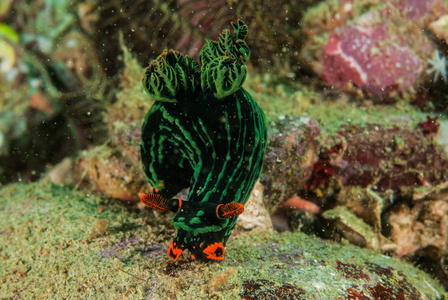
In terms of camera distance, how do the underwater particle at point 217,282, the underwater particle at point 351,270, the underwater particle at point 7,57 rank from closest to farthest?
the underwater particle at point 217,282
the underwater particle at point 351,270
the underwater particle at point 7,57

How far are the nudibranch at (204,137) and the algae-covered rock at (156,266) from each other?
0.92 feet

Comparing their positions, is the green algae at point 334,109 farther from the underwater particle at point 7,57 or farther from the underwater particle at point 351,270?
the underwater particle at point 7,57

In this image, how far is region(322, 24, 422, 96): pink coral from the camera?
17.4ft

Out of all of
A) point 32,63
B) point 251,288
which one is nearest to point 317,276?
point 251,288

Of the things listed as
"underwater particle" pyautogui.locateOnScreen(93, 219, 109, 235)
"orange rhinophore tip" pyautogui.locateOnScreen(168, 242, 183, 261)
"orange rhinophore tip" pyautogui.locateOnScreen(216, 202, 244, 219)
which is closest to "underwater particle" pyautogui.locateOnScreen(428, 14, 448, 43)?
"orange rhinophore tip" pyautogui.locateOnScreen(216, 202, 244, 219)

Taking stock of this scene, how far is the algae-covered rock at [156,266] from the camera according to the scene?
2.41 meters

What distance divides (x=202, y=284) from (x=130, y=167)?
2.50 metres

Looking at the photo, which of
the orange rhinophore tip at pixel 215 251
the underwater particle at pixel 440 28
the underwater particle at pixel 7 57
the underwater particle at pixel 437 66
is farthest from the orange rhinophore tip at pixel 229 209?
the underwater particle at pixel 7 57

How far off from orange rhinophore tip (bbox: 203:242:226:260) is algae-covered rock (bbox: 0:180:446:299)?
5.6 inches

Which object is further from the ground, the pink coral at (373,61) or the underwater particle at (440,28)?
the underwater particle at (440,28)

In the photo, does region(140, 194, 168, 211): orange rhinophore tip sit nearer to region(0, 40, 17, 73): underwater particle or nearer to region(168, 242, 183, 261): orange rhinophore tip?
region(168, 242, 183, 261): orange rhinophore tip

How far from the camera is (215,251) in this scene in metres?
2.44

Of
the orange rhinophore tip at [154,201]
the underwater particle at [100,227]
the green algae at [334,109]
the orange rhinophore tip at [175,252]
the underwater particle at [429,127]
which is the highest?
the green algae at [334,109]

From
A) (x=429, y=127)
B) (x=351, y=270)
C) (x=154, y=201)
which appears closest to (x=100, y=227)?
(x=154, y=201)
